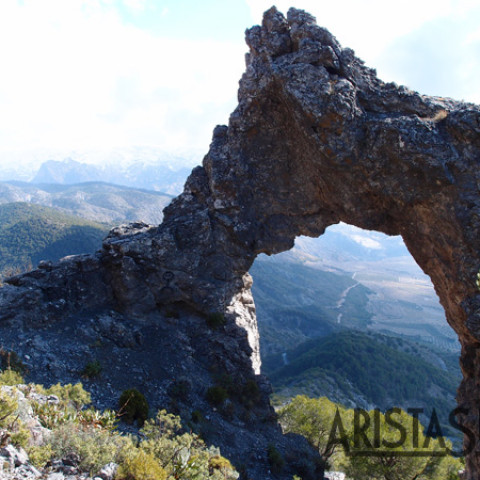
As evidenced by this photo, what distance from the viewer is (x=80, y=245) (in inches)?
6959

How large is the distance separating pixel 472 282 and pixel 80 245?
181075mm

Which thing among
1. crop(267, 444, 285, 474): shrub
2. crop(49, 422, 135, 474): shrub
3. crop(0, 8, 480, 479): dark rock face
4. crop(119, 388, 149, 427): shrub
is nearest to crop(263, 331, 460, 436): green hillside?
crop(267, 444, 285, 474): shrub

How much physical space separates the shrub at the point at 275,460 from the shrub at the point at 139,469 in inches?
603

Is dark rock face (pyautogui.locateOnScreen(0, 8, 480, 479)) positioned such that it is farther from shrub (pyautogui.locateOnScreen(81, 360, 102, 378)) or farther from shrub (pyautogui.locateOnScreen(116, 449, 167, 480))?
shrub (pyautogui.locateOnScreen(116, 449, 167, 480))

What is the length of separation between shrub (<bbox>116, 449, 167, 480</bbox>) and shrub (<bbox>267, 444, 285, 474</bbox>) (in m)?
15.3

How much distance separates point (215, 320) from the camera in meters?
34.5

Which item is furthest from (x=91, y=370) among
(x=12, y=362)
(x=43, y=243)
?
(x=43, y=243)

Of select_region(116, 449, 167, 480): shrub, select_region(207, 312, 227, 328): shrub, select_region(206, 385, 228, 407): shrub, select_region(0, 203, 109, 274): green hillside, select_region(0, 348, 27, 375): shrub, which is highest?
select_region(116, 449, 167, 480): shrub

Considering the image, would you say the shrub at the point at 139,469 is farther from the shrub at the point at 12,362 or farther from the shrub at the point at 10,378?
the shrub at the point at 12,362

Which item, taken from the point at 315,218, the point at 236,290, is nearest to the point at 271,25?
the point at 315,218

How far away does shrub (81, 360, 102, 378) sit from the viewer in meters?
25.6

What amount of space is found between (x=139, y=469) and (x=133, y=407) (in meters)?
11.4

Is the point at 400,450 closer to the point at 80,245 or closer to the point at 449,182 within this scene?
the point at 449,182

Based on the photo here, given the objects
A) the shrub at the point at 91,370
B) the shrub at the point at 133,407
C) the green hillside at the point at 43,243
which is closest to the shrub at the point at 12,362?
the shrub at the point at 91,370
